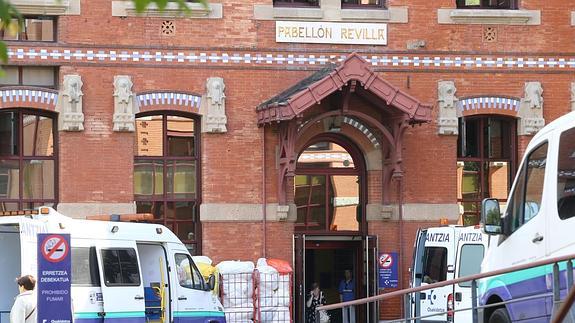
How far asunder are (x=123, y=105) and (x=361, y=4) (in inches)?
209

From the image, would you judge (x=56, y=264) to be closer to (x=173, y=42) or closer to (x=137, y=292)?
(x=137, y=292)

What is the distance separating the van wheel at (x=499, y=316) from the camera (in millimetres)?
10743

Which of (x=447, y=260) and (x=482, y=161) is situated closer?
(x=447, y=260)

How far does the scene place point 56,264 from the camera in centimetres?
1695

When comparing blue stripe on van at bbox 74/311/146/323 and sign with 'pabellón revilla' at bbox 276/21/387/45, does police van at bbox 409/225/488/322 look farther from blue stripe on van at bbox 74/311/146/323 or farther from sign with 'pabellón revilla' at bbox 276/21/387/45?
sign with 'pabellón revilla' at bbox 276/21/387/45

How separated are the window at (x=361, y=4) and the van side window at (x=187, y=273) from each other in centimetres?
757

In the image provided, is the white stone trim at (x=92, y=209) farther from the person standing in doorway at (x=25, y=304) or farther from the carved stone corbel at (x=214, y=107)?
the person standing in doorway at (x=25, y=304)

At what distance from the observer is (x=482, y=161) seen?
2606 centimetres

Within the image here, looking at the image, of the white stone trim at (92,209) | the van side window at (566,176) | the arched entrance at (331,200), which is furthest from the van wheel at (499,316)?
the arched entrance at (331,200)

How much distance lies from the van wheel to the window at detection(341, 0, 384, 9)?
15049 mm

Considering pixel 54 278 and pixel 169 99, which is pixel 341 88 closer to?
pixel 169 99

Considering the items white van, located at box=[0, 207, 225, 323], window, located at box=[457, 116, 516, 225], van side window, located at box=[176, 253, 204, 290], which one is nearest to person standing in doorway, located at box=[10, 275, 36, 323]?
white van, located at box=[0, 207, 225, 323]

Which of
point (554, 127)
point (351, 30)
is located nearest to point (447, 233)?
point (351, 30)

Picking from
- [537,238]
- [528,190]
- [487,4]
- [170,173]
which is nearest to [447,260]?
[170,173]
